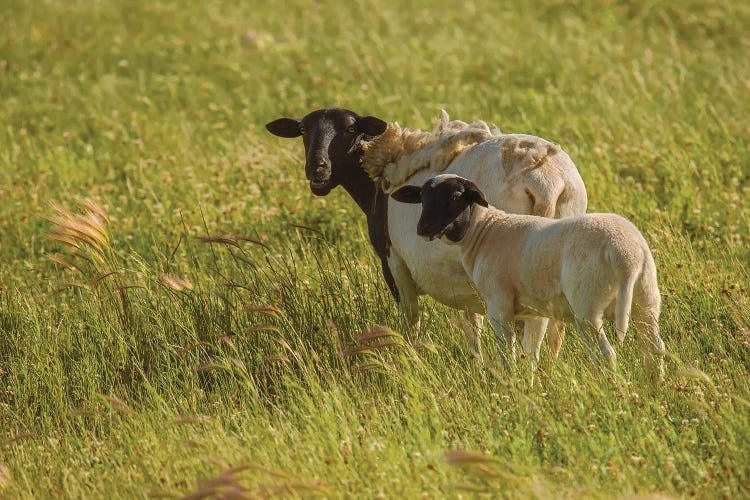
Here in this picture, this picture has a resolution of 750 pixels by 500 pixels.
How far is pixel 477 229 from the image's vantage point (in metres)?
6.09

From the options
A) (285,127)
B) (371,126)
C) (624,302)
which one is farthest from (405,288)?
(624,302)

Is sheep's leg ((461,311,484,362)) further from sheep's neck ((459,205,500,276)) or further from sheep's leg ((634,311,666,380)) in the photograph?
sheep's leg ((634,311,666,380))

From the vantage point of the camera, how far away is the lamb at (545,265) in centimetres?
520

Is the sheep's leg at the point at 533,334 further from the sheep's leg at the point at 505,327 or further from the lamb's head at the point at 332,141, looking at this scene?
the lamb's head at the point at 332,141

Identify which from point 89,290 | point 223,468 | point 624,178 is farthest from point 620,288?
point 624,178

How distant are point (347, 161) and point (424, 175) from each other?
697mm

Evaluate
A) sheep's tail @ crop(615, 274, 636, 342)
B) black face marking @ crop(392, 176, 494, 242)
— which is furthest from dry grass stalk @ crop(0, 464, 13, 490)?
sheep's tail @ crop(615, 274, 636, 342)

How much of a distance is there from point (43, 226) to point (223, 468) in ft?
19.4

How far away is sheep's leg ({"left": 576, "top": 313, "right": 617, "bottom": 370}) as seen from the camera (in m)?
5.31

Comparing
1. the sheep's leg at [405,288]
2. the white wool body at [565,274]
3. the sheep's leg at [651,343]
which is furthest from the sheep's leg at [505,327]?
the sheep's leg at [405,288]

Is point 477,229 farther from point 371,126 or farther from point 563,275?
point 371,126

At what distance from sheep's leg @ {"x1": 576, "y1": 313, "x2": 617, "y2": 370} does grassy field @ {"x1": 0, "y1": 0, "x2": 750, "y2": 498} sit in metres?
0.10

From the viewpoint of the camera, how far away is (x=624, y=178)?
988cm

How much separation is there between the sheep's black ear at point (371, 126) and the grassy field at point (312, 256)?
2.92 feet
